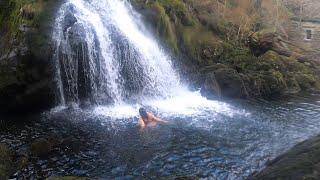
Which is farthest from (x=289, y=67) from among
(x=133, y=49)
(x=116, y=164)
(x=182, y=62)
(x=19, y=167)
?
(x=19, y=167)

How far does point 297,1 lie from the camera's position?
4453 centimetres

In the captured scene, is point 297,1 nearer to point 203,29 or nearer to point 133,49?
point 203,29

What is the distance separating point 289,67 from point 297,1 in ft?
67.4

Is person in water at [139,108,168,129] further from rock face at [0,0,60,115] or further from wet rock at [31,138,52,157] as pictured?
rock face at [0,0,60,115]

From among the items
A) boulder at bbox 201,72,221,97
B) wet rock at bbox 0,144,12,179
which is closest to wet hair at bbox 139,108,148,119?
wet rock at bbox 0,144,12,179

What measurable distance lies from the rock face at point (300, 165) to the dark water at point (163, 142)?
2.79 metres

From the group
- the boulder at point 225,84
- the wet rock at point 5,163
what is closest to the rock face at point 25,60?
the wet rock at point 5,163

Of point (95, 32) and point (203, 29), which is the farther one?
point (203, 29)

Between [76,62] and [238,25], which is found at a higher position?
[238,25]

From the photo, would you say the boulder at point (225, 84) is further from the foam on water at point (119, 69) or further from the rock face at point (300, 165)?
the rock face at point (300, 165)

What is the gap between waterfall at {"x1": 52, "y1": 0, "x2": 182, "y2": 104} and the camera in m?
19.1

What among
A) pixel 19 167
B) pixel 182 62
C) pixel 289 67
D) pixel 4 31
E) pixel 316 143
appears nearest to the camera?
pixel 316 143

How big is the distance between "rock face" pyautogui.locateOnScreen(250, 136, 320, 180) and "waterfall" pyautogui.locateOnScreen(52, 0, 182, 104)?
11.8 metres

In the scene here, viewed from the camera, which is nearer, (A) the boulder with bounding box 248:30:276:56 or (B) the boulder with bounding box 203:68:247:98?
(B) the boulder with bounding box 203:68:247:98
